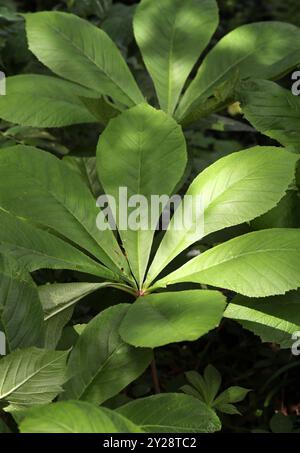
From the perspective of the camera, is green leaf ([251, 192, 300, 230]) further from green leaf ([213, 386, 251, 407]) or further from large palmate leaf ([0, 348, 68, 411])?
large palmate leaf ([0, 348, 68, 411])

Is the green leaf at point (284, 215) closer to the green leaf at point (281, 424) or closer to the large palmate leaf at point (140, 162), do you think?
the large palmate leaf at point (140, 162)

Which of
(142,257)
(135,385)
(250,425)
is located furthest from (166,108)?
(250,425)

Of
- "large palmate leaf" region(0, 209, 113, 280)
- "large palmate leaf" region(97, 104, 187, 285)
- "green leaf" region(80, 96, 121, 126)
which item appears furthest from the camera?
"green leaf" region(80, 96, 121, 126)

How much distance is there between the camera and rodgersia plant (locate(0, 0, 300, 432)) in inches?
30.3

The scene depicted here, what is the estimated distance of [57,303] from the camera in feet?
2.97

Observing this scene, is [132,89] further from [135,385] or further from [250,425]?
[250,425]

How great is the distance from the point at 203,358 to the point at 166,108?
0.56 meters

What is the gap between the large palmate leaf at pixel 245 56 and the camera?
1.22 m

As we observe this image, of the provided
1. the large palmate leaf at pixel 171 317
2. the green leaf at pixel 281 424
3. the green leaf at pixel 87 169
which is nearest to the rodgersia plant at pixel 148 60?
the green leaf at pixel 87 169

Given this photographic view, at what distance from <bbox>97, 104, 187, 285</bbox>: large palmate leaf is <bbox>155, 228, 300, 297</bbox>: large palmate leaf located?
0.41ft

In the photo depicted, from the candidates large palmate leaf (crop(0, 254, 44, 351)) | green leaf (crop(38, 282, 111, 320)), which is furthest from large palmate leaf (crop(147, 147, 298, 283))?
large palmate leaf (crop(0, 254, 44, 351))

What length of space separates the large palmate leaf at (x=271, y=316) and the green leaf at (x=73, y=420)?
28cm

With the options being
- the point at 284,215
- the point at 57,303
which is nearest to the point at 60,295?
the point at 57,303

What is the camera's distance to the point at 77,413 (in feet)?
2.11
